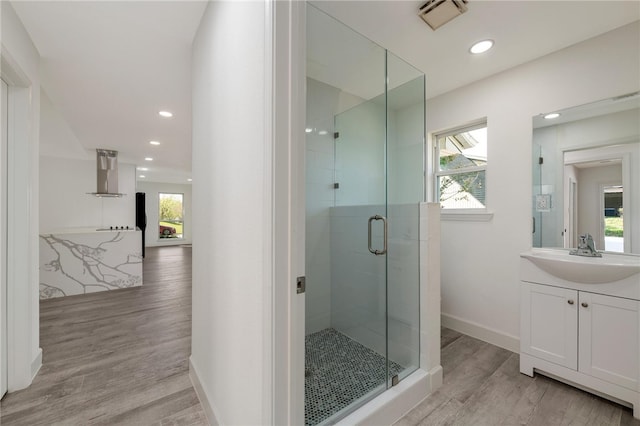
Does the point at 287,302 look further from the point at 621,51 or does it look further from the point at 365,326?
the point at 621,51

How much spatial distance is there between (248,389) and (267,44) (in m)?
1.38

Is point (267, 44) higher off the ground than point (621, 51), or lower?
lower

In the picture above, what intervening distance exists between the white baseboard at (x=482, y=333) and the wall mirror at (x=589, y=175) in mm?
901

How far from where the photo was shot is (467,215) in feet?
8.79

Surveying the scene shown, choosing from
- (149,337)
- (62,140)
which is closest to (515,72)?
(149,337)

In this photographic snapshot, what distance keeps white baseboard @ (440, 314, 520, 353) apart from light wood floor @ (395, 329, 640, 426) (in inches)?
8.8

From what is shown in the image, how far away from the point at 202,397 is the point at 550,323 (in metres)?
2.46

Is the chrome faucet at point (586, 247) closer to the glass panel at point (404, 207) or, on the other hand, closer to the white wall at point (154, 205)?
the glass panel at point (404, 207)

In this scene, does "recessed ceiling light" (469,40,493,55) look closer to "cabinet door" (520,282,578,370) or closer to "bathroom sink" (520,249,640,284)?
"bathroom sink" (520,249,640,284)

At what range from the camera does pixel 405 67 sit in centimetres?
221

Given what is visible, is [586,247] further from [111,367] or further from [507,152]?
[111,367]

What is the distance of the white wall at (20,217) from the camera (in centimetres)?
174

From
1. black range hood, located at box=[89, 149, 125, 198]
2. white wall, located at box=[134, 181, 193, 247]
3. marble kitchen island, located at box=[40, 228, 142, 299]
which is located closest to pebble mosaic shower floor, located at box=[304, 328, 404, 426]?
marble kitchen island, located at box=[40, 228, 142, 299]

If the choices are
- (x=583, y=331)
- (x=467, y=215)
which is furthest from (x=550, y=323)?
(x=467, y=215)
